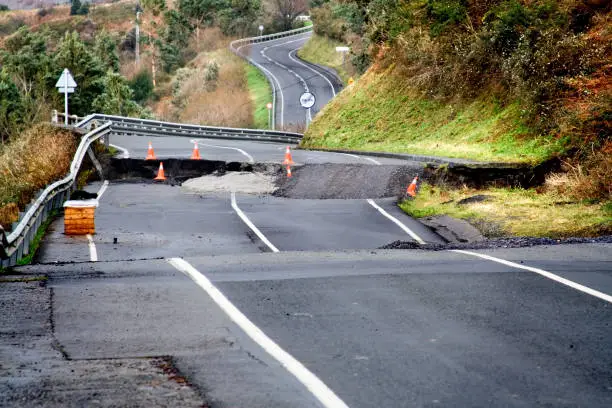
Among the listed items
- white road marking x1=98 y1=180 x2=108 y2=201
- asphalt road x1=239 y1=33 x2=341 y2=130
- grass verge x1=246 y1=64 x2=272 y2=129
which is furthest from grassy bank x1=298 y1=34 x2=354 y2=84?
white road marking x1=98 y1=180 x2=108 y2=201

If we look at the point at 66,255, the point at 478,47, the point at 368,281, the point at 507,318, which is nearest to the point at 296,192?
the point at 66,255

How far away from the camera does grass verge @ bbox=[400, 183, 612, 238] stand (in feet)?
62.2

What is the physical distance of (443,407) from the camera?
6102 millimetres

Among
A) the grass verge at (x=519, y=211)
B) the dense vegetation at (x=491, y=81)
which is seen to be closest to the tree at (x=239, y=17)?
the dense vegetation at (x=491, y=81)

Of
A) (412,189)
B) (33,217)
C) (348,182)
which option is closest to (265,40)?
(348,182)

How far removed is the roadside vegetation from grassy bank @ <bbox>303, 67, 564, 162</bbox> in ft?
0.23

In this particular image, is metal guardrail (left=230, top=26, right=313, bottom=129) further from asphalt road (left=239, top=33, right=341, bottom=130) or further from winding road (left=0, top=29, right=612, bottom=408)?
winding road (left=0, top=29, right=612, bottom=408)

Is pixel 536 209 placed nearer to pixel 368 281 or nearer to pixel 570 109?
pixel 570 109

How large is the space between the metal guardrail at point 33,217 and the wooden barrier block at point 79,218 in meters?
0.63

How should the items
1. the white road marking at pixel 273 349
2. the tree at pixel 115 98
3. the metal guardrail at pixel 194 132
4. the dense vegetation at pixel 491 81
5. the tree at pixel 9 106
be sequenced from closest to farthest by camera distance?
the white road marking at pixel 273 349 → the dense vegetation at pixel 491 81 → the metal guardrail at pixel 194 132 → the tree at pixel 9 106 → the tree at pixel 115 98

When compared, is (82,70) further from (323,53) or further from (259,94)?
(323,53)

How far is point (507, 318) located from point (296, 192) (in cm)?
1987

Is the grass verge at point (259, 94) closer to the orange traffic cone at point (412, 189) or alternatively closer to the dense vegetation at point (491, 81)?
the dense vegetation at point (491, 81)

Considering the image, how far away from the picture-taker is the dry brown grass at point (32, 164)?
75.6ft
